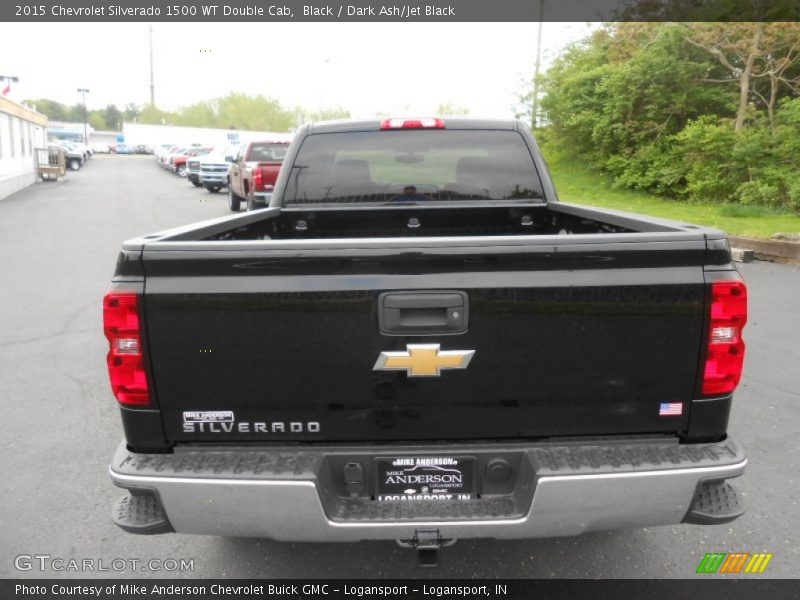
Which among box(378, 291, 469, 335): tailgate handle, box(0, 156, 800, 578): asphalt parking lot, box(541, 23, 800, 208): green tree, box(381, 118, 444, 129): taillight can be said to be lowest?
box(0, 156, 800, 578): asphalt parking lot

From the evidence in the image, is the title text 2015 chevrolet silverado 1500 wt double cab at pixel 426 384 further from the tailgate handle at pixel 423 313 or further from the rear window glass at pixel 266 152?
the rear window glass at pixel 266 152

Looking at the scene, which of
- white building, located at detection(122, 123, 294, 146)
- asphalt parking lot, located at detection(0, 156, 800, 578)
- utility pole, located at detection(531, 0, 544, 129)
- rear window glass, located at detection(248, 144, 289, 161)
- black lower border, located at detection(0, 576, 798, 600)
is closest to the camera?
black lower border, located at detection(0, 576, 798, 600)

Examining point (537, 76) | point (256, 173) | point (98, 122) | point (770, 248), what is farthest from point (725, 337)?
point (98, 122)

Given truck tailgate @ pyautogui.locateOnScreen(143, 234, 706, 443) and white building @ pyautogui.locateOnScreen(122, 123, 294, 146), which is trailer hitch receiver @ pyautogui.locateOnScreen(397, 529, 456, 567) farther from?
white building @ pyautogui.locateOnScreen(122, 123, 294, 146)

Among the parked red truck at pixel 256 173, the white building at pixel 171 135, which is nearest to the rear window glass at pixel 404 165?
the parked red truck at pixel 256 173

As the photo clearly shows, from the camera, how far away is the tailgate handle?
232cm

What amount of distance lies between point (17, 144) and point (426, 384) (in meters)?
33.5

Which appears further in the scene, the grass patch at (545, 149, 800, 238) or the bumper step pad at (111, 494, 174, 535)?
the grass patch at (545, 149, 800, 238)

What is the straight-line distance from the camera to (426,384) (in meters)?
2.39

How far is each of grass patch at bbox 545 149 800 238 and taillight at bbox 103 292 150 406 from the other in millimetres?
12239

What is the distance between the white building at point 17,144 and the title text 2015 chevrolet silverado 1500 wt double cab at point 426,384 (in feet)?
86.1

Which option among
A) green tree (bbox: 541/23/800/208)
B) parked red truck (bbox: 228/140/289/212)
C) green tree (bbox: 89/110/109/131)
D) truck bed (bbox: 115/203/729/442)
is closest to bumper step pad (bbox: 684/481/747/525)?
truck bed (bbox: 115/203/729/442)

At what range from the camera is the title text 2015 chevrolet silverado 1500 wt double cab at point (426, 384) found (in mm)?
2324

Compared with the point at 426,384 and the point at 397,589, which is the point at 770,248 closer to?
the point at 397,589
